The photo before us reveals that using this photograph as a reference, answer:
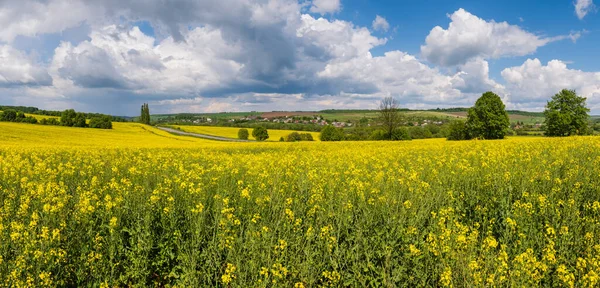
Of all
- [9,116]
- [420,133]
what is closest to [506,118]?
[420,133]

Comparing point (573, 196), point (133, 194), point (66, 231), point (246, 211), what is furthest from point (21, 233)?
point (573, 196)

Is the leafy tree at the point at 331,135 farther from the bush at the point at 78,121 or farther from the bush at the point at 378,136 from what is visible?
the bush at the point at 78,121

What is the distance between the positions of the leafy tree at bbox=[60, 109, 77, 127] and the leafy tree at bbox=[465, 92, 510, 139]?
2935 inches

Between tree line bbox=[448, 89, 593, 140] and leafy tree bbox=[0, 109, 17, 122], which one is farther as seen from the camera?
leafy tree bbox=[0, 109, 17, 122]

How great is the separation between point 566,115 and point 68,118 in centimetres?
9100

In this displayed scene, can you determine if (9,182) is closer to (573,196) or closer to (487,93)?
(573,196)

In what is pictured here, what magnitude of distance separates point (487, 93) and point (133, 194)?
6153 cm

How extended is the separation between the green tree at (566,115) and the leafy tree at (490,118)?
395 inches

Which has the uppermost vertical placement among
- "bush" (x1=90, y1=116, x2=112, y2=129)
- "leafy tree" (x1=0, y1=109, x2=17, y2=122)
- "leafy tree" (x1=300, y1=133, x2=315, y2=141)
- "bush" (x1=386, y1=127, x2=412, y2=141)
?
"leafy tree" (x1=0, y1=109, x2=17, y2=122)

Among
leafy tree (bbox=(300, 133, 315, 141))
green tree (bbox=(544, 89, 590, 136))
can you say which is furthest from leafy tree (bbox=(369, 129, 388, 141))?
green tree (bbox=(544, 89, 590, 136))

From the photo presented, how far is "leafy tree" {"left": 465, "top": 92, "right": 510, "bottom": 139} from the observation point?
53031mm

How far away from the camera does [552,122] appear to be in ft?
186

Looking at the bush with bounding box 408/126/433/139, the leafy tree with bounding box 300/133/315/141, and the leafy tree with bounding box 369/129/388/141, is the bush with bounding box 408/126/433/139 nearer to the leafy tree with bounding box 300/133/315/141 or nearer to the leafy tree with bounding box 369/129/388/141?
the leafy tree with bounding box 369/129/388/141

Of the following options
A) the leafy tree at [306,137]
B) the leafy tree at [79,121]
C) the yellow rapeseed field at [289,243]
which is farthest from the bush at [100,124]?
the yellow rapeseed field at [289,243]
